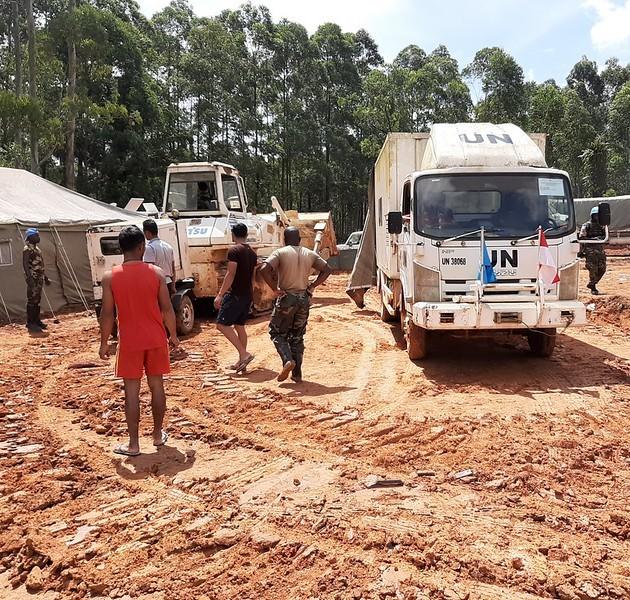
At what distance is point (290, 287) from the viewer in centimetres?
704

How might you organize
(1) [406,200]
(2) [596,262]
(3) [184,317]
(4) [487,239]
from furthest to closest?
A: (2) [596,262]
(3) [184,317]
(1) [406,200]
(4) [487,239]

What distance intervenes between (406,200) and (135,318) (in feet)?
14.4

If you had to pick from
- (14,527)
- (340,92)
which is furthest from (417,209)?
(340,92)

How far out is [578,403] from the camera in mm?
6227

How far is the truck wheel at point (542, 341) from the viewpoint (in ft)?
25.6

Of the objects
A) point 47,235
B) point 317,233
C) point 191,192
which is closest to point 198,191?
point 191,192

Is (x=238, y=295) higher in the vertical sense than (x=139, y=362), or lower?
higher

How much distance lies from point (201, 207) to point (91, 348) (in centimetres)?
426

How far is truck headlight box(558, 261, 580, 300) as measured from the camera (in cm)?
737

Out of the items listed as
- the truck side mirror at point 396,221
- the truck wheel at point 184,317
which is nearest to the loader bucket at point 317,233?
the truck wheel at point 184,317

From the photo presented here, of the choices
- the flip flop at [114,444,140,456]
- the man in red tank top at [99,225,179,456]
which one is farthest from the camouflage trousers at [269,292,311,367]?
the flip flop at [114,444,140,456]

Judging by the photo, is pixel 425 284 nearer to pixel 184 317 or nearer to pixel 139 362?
pixel 139 362

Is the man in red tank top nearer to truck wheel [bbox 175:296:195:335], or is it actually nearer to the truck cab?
the truck cab

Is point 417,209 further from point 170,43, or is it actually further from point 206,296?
point 170,43
